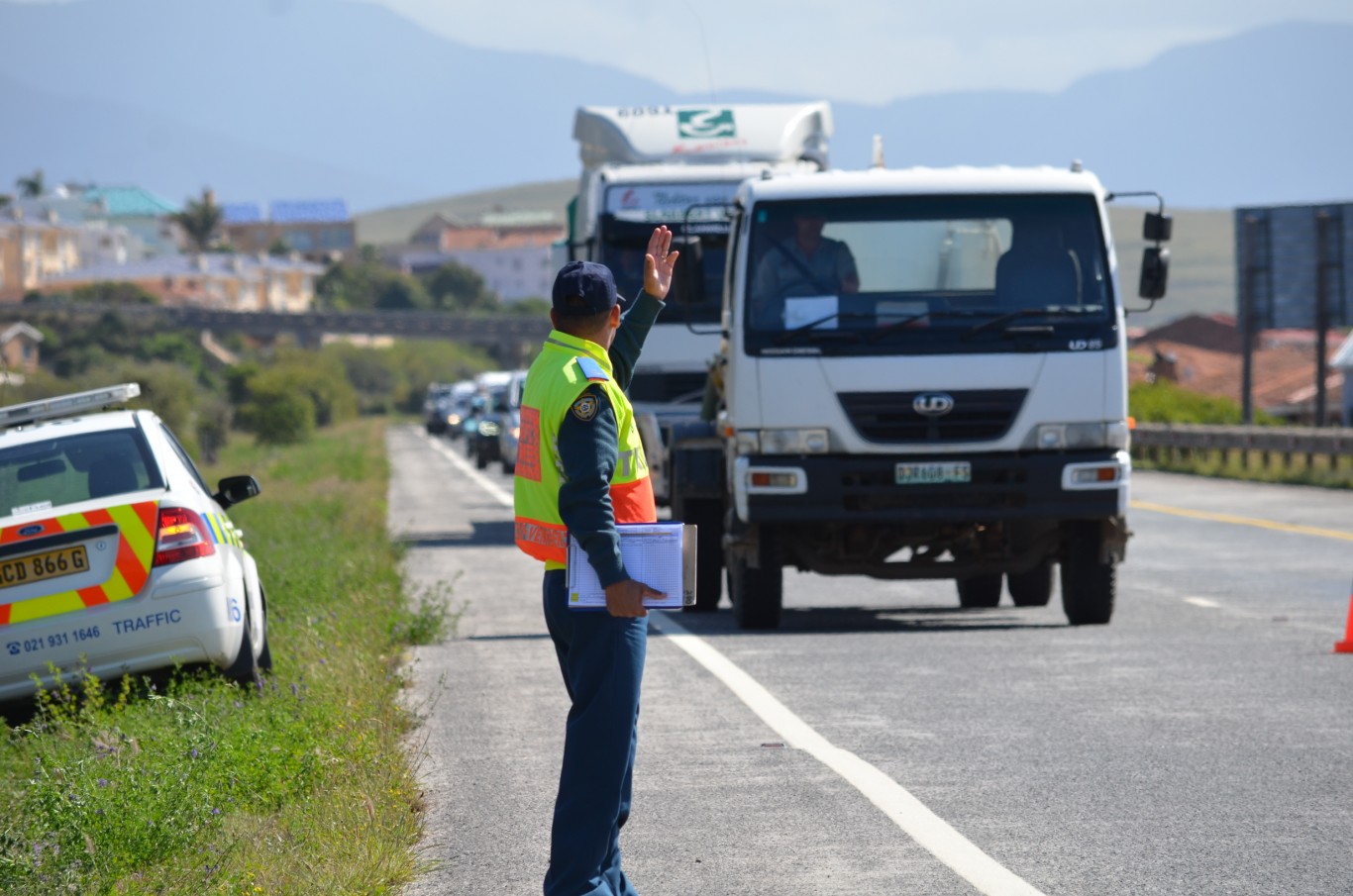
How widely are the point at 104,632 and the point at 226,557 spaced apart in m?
0.78

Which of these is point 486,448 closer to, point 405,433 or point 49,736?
point 49,736

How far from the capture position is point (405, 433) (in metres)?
88.2

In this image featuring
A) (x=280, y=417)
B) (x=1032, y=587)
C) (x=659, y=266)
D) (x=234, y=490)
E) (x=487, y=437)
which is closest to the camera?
(x=659, y=266)

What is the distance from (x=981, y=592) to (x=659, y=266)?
9.08 metres

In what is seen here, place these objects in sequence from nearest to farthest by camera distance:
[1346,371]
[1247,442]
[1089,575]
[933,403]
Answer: [933,403] → [1089,575] → [1247,442] → [1346,371]

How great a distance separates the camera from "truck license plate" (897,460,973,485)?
41.7ft

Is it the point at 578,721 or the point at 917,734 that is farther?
the point at 917,734

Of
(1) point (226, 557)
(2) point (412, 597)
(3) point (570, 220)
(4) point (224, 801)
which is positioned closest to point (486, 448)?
(3) point (570, 220)

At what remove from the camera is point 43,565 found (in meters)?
9.91

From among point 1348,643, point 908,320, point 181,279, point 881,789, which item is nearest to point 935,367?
point 908,320

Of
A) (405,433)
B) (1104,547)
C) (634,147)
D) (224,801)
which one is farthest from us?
(405,433)

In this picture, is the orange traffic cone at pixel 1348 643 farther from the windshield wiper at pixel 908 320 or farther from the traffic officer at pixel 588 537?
the traffic officer at pixel 588 537

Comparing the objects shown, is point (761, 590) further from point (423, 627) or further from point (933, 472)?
point (423, 627)

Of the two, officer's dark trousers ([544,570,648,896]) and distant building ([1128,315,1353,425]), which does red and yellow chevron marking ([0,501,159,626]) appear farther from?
distant building ([1128,315,1353,425])
